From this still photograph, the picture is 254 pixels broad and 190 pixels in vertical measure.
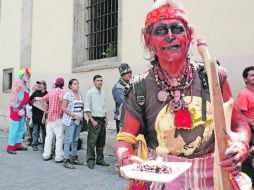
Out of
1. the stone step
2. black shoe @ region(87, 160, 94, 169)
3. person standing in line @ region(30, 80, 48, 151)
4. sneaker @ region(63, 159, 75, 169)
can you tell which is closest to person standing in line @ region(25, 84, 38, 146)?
person standing in line @ region(30, 80, 48, 151)

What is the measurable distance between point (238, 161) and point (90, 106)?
17.8 feet

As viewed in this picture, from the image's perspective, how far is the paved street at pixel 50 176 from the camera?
18.2ft

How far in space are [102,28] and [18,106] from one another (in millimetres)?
2982

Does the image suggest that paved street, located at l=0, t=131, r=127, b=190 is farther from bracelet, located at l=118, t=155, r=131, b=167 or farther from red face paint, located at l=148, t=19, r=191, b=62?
red face paint, located at l=148, t=19, r=191, b=62

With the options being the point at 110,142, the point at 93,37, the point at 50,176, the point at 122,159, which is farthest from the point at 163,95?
the point at 93,37

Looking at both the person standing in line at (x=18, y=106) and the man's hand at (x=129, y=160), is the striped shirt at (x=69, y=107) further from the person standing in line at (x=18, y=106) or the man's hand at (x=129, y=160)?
the man's hand at (x=129, y=160)

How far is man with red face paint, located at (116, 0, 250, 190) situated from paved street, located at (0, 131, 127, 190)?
12.1 feet

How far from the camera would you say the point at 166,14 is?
1.95 m

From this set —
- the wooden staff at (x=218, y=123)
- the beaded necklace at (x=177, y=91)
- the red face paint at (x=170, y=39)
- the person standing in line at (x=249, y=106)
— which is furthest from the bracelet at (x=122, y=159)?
the person standing in line at (x=249, y=106)

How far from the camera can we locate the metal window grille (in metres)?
8.88

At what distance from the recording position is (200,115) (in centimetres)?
185

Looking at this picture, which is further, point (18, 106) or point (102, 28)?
point (102, 28)

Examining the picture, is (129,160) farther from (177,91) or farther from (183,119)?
(177,91)

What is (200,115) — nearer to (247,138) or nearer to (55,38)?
(247,138)
